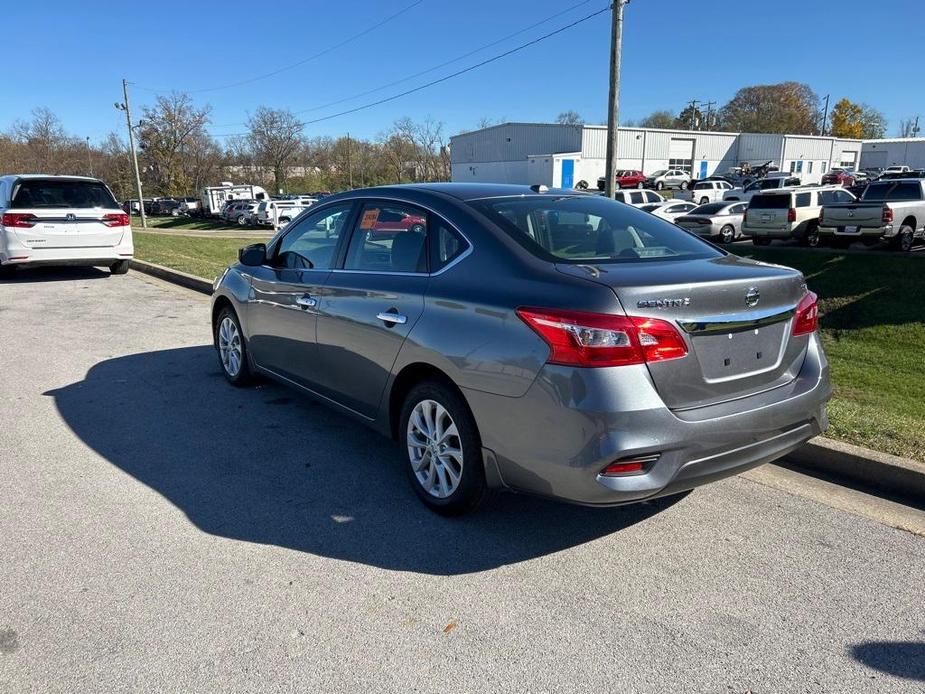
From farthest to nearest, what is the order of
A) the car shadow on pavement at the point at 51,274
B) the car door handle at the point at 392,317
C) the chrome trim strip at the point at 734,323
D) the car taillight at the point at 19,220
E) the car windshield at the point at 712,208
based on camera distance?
1. the car windshield at the point at 712,208
2. the car shadow on pavement at the point at 51,274
3. the car taillight at the point at 19,220
4. the car door handle at the point at 392,317
5. the chrome trim strip at the point at 734,323

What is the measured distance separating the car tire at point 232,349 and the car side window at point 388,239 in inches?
73.2

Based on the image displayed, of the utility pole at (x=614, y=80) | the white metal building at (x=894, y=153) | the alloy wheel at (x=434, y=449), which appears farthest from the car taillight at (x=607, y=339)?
the white metal building at (x=894, y=153)

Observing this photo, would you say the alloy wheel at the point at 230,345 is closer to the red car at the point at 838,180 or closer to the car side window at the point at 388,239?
the car side window at the point at 388,239

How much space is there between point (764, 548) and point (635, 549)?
2.02 ft

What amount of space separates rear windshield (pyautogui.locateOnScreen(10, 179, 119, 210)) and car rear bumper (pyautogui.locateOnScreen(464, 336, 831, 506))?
11158 mm

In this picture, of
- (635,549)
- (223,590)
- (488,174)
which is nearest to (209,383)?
(223,590)

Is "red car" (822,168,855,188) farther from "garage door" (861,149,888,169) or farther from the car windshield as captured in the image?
the car windshield

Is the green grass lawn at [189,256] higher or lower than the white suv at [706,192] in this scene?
lower

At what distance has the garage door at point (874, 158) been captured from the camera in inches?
3359

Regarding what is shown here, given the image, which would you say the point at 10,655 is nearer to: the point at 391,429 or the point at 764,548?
the point at 391,429

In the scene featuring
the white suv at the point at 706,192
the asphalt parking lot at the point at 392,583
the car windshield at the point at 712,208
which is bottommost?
the asphalt parking lot at the point at 392,583

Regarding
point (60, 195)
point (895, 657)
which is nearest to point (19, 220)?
point (60, 195)

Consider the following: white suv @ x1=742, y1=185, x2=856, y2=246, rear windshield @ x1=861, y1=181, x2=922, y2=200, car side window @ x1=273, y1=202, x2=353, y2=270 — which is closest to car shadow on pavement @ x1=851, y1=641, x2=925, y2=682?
car side window @ x1=273, y1=202, x2=353, y2=270

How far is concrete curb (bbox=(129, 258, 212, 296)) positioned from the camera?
37.1 ft
